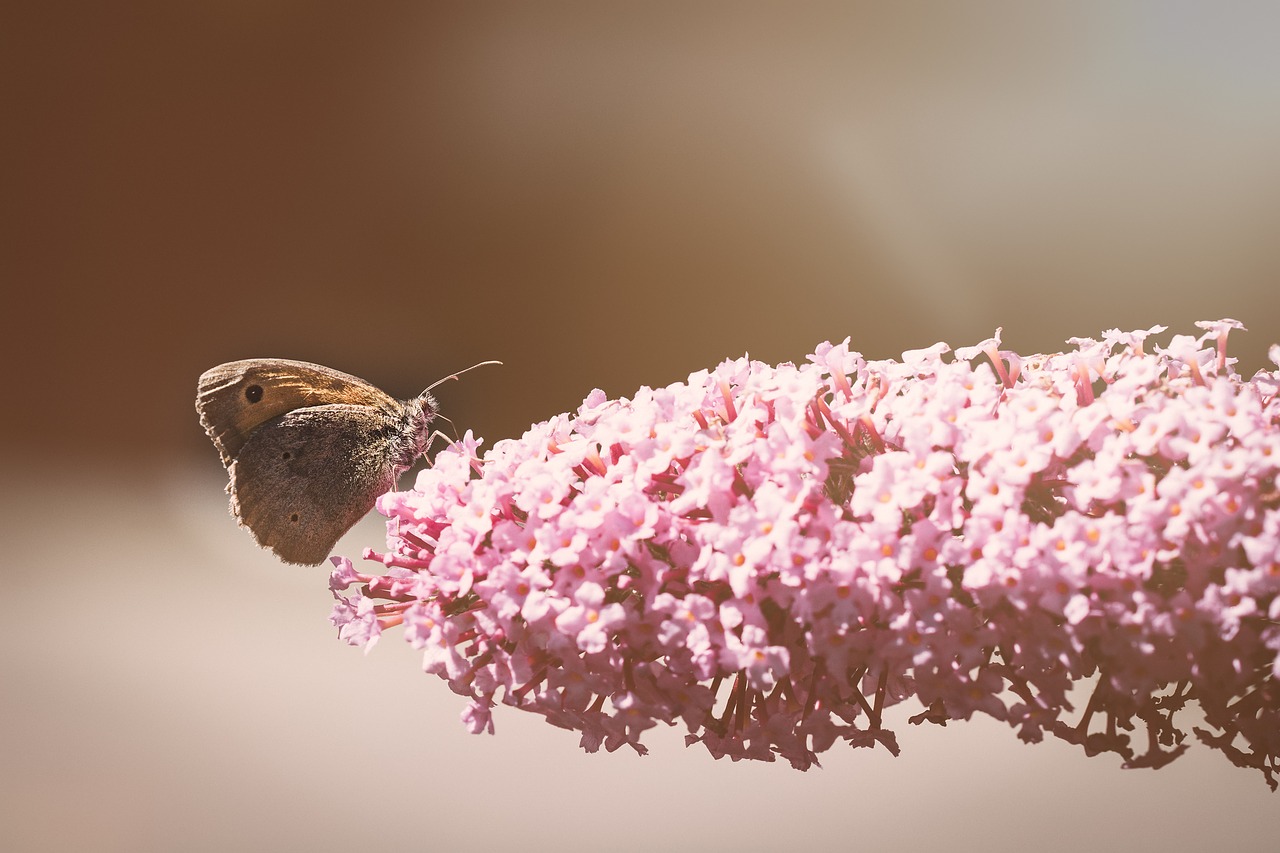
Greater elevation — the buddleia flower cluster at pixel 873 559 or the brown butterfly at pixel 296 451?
the brown butterfly at pixel 296 451

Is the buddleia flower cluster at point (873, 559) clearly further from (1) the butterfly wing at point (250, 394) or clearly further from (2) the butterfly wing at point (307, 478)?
(1) the butterfly wing at point (250, 394)

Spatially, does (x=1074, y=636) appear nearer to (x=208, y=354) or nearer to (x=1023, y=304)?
(x=1023, y=304)

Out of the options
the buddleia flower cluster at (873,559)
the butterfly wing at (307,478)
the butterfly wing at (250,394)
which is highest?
the butterfly wing at (250,394)

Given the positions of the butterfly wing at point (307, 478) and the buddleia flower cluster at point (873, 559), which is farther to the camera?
the butterfly wing at point (307, 478)

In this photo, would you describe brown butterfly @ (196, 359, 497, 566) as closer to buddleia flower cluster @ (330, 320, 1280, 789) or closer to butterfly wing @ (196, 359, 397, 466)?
butterfly wing @ (196, 359, 397, 466)

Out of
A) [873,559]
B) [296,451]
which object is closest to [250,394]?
[296,451]

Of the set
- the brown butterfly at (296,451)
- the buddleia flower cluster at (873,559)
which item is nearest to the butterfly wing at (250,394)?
the brown butterfly at (296,451)

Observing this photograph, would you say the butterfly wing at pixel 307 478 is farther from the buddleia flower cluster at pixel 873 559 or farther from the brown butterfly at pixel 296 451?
the buddleia flower cluster at pixel 873 559

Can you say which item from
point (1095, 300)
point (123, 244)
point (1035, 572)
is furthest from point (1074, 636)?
point (123, 244)
